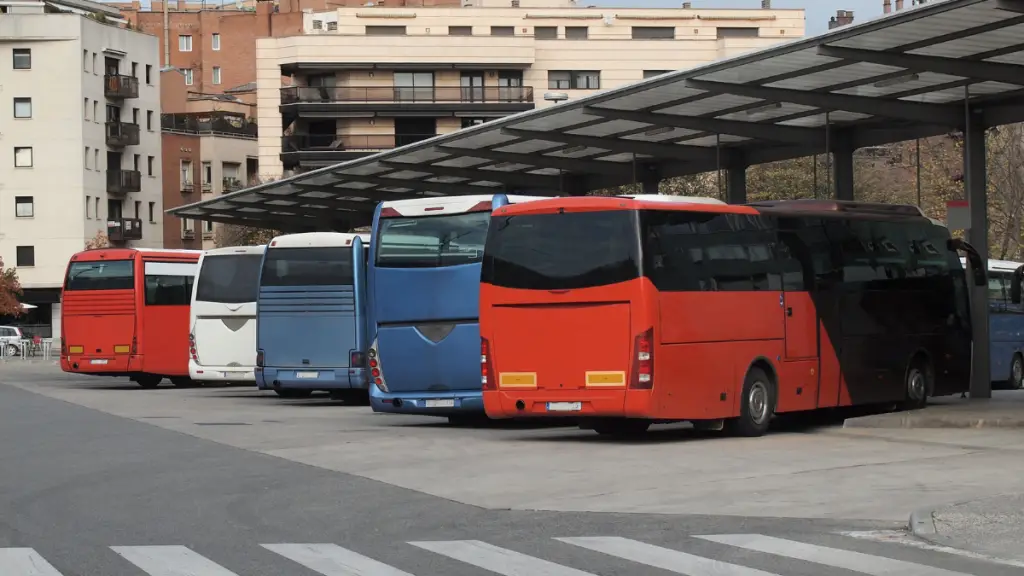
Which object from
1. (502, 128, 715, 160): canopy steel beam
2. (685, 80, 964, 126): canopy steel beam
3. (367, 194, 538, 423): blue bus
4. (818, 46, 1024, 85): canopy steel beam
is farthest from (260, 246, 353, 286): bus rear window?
(818, 46, 1024, 85): canopy steel beam

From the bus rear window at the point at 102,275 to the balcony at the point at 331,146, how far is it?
5604 cm

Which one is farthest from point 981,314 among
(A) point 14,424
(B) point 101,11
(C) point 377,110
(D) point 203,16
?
(D) point 203,16

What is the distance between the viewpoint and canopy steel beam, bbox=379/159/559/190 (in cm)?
3494

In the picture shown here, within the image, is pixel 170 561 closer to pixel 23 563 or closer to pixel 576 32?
pixel 23 563

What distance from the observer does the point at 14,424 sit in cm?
2444

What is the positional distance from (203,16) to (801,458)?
11369 centimetres

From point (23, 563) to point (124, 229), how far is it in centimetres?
8866

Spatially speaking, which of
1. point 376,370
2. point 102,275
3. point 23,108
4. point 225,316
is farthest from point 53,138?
point 376,370

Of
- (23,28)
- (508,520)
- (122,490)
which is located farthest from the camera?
(23,28)

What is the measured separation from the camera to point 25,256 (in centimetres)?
9256

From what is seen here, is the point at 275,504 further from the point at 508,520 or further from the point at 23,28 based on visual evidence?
the point at 23,28

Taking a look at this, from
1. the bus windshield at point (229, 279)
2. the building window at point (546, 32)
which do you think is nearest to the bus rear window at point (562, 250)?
the bus windshield at point (229, 279)

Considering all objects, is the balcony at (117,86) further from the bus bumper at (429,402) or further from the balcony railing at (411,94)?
the bus bumper at (429,402)

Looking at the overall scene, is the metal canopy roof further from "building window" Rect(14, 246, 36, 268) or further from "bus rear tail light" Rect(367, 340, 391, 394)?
"building window" Rect(14, 246, 36, 268)
